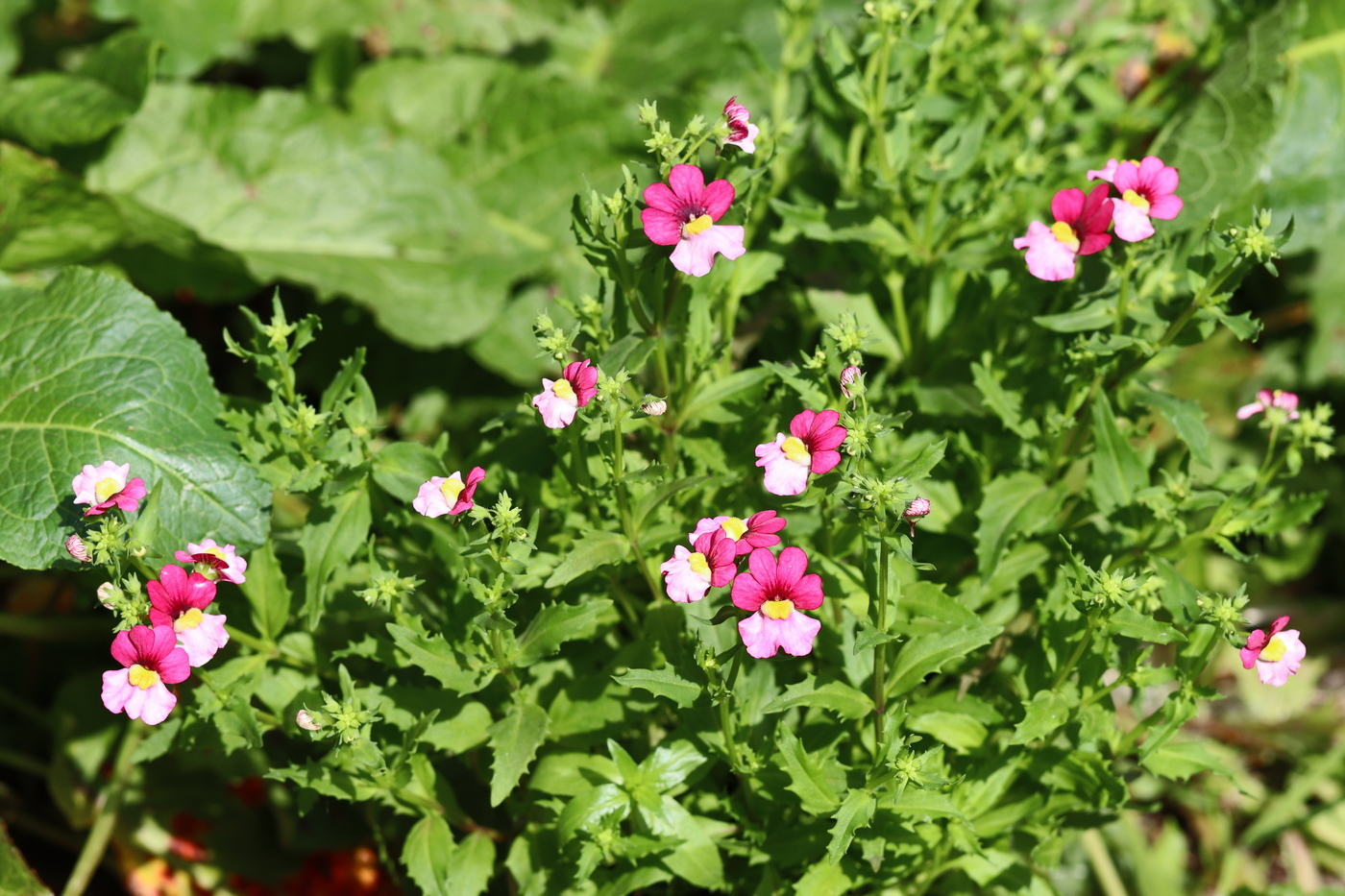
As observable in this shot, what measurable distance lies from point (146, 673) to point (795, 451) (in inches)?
39.8

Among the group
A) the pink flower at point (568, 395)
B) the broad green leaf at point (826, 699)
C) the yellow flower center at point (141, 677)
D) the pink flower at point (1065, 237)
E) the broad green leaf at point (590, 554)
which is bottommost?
the broad green leaf at point (826, 699)

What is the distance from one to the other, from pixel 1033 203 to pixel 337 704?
1841 millimetres

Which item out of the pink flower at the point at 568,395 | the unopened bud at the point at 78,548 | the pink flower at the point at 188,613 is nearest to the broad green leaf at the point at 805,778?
the pink flower at the point at 568,395

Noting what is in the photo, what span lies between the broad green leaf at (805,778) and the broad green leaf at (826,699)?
5cm

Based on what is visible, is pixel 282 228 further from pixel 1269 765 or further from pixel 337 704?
pixel 1269 765

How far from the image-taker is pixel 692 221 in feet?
5.68

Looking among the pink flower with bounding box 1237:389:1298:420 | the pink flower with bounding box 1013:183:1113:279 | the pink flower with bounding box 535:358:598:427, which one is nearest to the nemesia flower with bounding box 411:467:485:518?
the pink flower with bounding box 535:358:598:427

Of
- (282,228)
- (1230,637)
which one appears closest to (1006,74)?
(1230,637)

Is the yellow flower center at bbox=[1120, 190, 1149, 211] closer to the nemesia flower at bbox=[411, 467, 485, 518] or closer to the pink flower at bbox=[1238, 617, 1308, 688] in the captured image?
the pink flower at bbox=[1238, 617, 1308, 688]

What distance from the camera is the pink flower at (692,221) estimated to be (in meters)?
1.71

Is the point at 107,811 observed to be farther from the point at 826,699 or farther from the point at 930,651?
the point at 930,651

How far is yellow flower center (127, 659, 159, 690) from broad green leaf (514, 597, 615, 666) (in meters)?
0.56

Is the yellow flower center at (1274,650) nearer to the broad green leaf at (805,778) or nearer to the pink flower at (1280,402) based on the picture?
the pink flower at (1280,402)

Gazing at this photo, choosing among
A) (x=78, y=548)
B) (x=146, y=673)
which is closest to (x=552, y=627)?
(x=146, y=673)
